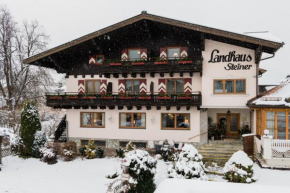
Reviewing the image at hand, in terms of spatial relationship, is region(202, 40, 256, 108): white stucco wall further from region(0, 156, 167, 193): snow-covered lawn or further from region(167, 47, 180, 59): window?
region(0, 156, 167, 193): snow-covered lawn

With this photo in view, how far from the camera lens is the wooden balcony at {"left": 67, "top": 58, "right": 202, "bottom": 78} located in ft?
58.4

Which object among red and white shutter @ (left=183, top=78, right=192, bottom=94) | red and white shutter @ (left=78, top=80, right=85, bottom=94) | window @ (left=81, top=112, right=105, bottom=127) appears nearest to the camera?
red and white shutter @ (left=183, top=78, right=192, bottom=94)

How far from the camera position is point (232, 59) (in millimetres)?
17938

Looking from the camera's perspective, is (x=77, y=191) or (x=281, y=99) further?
(x=281, y=99)

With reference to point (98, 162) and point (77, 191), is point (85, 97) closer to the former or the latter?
point (98, 162)

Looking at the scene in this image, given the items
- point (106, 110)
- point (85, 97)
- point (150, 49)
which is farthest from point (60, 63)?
point (150, 49)

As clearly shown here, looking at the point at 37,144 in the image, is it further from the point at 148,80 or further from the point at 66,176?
the point at 148,80

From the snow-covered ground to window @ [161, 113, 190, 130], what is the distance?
3.92m

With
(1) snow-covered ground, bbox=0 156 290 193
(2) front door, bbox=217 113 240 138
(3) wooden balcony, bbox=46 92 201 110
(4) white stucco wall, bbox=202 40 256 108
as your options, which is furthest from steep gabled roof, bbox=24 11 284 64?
(1) snow-covered ground, bbox=0 156 290 193

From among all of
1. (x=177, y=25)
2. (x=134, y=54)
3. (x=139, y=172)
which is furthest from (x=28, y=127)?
(x=177, y=25)

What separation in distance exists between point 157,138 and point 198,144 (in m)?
3.50

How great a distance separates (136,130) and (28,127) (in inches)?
350

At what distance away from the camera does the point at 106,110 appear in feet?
68.1

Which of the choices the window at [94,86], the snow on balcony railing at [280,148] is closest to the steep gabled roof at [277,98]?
the snow on balcony railing at [280,148]
